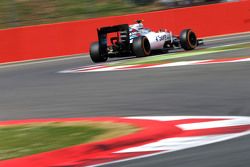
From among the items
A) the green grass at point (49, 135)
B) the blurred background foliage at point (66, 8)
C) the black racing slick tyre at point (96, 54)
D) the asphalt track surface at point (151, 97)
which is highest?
the blurred background foliage at point (66, 8)

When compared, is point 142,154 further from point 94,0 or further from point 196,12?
point 94,0

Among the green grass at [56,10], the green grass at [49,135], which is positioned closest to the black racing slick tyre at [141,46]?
the green grass at [56,10]

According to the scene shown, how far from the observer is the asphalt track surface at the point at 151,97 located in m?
6.81

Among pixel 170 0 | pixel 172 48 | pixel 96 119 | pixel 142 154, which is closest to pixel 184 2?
pixel 170 0

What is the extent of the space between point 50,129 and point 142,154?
2207mm

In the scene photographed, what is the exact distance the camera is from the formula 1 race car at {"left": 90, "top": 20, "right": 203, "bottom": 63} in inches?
822

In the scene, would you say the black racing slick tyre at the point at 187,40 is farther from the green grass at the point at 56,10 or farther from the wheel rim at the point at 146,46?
the green grass at the point at 56,10

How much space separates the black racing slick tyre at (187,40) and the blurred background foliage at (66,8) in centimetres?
786

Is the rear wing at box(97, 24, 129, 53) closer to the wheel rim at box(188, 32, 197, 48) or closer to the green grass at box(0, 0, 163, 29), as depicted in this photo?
the wheel rim at box(188, 32, 197, 48)

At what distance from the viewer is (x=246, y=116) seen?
885 centimetres

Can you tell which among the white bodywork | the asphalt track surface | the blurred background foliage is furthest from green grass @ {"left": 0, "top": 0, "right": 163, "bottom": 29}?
the asphalt track surface

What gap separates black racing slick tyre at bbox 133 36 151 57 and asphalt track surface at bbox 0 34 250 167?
3.07 meters

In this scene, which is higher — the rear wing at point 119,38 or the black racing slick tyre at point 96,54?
the rear wing at point 119,38

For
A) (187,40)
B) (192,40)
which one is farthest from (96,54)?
(192,40)
